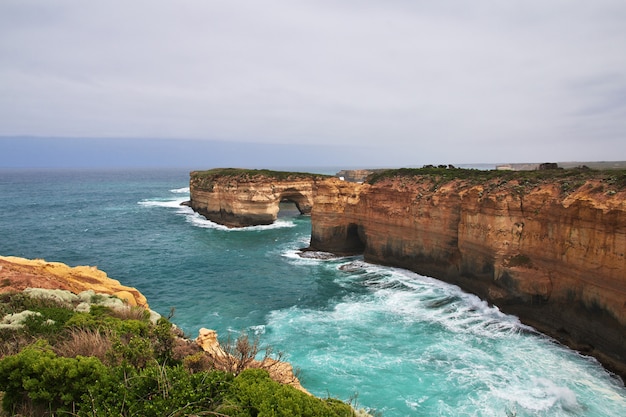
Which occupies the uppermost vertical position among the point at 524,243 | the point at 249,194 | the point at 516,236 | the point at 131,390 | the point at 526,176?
the point at 526,176

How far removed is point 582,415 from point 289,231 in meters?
35.0

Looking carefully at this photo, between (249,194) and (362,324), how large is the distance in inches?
1259

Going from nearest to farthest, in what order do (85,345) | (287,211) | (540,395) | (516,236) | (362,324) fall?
(85,345) < (540,395) < (362,324) < (516,236) < (287,211)

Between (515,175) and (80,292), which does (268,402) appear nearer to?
(80,292)

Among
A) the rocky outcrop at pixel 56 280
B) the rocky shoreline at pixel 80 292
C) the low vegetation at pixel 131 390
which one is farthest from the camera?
the rocky outcrop at pixel 56 280

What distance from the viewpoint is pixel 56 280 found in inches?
621

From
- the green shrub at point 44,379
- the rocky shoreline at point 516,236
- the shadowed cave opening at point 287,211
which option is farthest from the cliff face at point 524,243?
the shadowed cave opening at point 287,211

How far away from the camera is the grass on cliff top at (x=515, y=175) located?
17569 millimetres

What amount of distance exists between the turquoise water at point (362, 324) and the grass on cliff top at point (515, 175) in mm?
7107

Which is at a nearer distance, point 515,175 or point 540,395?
point 540,395

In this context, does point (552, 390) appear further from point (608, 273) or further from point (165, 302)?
point (165, 302)

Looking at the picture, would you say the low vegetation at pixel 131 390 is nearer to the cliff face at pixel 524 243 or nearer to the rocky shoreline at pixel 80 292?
the rocky shoreline at pixel 80 292

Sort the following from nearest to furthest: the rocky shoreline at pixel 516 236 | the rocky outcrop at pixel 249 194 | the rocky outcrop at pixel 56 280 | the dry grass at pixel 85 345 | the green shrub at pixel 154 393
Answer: the green shrub at pixel 154 393
the dry grass at pixel 85 345
the rocky outcrop at pixel 56 280
the rocky shoreline at pixel 516 236
the rocky outcrop at pixel 249 194

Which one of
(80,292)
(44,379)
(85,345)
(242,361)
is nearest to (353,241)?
(80,292)
